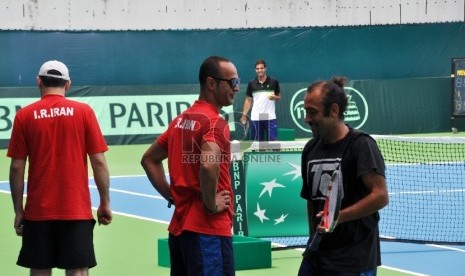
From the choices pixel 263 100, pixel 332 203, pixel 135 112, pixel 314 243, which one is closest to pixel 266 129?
pixel 263 100

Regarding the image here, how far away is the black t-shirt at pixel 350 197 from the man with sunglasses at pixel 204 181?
25.2 inches

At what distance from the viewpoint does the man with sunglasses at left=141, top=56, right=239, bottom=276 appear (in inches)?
243

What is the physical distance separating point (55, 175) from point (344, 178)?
7.70ft

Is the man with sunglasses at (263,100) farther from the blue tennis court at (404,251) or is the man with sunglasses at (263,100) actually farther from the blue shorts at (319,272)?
the blue shorts at (319,272)

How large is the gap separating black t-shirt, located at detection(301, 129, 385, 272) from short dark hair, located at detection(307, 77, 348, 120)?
0.53ft

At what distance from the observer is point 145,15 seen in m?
29.6

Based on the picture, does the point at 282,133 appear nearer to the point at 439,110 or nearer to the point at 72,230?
the point at 439,110

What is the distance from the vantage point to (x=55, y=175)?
725 cm

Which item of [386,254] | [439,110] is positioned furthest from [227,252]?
[439,110]

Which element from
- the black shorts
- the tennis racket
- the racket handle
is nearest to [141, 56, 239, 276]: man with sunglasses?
the racket handle

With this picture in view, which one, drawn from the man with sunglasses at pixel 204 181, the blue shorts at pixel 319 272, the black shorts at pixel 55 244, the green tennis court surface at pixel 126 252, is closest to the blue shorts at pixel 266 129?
the green tennis court surface at pixel 126 252

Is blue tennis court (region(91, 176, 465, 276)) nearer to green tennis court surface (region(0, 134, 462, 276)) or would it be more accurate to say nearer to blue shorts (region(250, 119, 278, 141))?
green tennis court surface (region(0, 134, 462, 276))

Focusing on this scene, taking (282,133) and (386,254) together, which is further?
(282,133)

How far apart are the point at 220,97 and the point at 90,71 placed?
20572 mm
